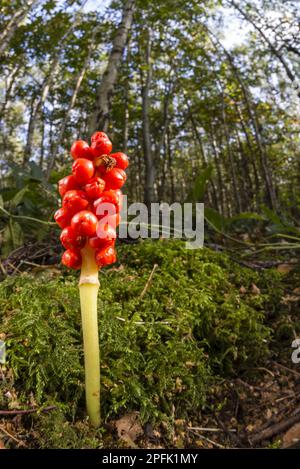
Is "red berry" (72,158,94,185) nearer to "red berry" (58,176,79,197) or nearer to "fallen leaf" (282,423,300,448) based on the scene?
"red berry" (58,176,79,197)

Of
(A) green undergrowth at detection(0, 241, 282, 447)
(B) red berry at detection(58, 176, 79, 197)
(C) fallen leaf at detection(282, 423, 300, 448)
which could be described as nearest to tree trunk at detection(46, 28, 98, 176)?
(A) green undergrowth at detection(0, 241, 282, 447)

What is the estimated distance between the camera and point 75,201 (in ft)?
3.92

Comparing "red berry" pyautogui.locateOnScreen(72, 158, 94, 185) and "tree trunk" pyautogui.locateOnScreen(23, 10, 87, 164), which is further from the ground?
"tree trunk" pyautogui.locateOnScreen(23, 10, 87, 164)

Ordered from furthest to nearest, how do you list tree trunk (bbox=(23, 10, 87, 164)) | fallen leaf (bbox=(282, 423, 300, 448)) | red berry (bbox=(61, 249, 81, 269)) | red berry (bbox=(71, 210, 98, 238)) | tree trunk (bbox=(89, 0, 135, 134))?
tree trunk (bbox=(23, 10, 87, 164)) < tree trunk (bbox=(89, 0, 135, 134)) < fallen leaf (bbox=(282, 423, 300, 448)) < red berry (bbox=(61, 249, 81, 269)) < red berry (bbox=(71, 210, 98, 238))

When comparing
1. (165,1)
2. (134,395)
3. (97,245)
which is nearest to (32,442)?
(134,395)

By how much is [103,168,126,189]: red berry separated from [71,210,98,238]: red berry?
0.14 m

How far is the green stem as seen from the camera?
1247 millimetres

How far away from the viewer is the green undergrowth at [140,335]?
4.81 ft

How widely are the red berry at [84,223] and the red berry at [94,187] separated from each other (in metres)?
0.07

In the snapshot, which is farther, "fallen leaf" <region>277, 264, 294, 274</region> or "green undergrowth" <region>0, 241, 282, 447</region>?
"fallen leaf" <region>277, 264, 294, 274</region>

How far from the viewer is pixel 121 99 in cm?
1291

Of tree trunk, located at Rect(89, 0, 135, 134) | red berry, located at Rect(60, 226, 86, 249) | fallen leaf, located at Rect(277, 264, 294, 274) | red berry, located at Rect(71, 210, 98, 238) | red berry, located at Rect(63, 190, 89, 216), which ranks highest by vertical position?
tree trunk, located at Rect(89, 0, 135, 134)

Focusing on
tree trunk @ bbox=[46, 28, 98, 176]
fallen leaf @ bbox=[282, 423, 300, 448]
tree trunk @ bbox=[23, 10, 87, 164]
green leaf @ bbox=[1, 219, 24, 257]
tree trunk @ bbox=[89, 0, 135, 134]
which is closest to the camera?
fallen leaf @ bbox=[282, 423, 300, 448]

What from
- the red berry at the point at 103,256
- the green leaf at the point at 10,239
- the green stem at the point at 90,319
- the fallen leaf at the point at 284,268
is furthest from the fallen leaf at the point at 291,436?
the green leaf at the point at 10,239
